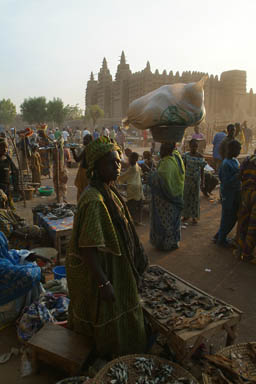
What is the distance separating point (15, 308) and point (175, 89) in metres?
4.32

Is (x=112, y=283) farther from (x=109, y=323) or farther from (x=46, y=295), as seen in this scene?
A: (x=46, y=295)

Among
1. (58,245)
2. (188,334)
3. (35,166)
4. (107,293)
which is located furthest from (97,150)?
(35,166)

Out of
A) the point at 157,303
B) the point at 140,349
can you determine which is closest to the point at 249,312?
the point at 157,303

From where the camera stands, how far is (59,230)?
4.96 m

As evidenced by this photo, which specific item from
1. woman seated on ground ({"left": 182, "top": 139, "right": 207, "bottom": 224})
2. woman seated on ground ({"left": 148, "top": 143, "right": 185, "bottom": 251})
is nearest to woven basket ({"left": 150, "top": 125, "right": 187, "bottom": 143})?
woman seated on ground ({"left": 148, "top": 143, "right": 185, "bottom": 251})

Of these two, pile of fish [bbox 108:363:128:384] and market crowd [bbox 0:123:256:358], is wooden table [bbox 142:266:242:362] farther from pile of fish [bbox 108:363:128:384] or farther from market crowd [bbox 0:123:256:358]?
pile of fish [bbox 108:363:128:384]

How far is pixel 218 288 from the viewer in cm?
426

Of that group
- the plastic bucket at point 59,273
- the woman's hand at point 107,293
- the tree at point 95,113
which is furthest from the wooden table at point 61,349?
the tree at point 95,113

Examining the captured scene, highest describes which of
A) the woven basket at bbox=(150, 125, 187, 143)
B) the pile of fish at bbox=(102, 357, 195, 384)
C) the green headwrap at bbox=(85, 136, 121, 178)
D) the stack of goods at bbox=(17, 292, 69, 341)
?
the woven basket at bbox=(150, 125, 187, 143)

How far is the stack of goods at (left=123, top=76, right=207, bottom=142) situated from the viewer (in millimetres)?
5387

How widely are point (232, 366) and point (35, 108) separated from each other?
5319cm

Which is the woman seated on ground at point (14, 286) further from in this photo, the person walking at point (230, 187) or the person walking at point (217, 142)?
the person walking at point (217, 142)

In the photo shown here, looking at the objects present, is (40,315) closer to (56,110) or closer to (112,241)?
(112,241)

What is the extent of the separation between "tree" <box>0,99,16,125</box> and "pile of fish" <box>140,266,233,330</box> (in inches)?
2483
